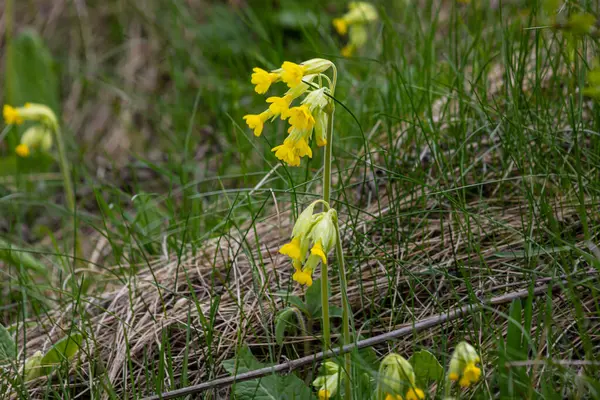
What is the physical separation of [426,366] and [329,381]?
25cm

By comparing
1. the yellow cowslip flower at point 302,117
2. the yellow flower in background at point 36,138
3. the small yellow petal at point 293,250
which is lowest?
the small yellow petal at point 293,250

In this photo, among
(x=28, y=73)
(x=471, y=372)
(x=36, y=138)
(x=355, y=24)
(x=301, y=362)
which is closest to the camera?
(x=471, y=372)

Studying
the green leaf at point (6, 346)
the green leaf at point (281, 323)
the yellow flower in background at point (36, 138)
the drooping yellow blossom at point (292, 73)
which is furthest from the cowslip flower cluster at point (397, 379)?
the yellow flower in background at point (36, 138)

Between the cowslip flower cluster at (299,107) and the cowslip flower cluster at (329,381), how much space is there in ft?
1.77

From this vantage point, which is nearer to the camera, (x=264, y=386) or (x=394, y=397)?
(x=394, y=397)

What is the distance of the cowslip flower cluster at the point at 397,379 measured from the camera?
161 centimetres

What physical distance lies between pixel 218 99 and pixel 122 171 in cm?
78

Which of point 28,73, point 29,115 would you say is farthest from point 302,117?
point 28,73

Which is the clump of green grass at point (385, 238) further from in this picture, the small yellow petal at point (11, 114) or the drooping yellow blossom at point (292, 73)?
the small yellow petal at point (11, 114)

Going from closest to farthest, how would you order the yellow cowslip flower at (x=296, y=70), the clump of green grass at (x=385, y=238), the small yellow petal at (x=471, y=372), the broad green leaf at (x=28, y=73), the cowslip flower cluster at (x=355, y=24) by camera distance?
the small yellow petal at (x=471, y=372), the yellow cowslip flower at (x=296, y=70), the clump of green grass at (x=385, y=238), the cowslip flower cluster at (x=355, y=24), the broad green leaf at (x=28, y=73)

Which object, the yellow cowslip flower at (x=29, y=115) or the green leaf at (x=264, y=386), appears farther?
the yellow cowslip flower at (x=29, y=115)

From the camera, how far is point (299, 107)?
1757mm

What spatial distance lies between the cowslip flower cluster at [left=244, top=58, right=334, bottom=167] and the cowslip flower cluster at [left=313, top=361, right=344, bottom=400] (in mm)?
540

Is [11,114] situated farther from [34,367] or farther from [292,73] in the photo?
[292,73]
